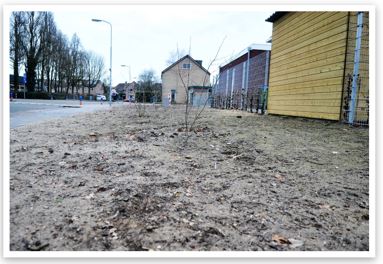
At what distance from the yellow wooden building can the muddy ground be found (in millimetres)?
2028

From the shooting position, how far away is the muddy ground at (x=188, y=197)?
4.49ft

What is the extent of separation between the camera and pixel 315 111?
18.5 feet

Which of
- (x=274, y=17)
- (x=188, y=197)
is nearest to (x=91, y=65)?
(x=274, y=17)

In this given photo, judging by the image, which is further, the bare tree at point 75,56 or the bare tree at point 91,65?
the bare tree at point 91,65

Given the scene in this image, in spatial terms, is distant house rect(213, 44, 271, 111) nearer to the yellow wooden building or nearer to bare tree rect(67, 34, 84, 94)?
the yellow wooden building

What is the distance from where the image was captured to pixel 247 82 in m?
12.1

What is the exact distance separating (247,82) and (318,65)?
6.67 meters

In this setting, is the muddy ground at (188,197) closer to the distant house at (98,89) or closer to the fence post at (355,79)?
the fence post at (355,79)

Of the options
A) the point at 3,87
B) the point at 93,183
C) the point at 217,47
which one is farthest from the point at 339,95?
the point at 3,87

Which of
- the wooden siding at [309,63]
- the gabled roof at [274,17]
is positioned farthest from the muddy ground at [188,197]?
the gabled roof at [274,17]

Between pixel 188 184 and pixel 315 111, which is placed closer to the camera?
pixel 188 184

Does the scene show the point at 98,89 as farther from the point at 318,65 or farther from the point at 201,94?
the point at 318,65
